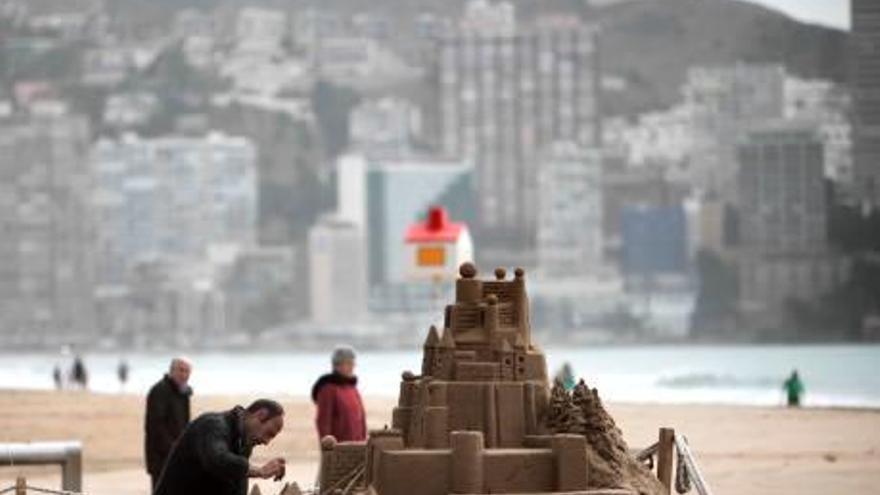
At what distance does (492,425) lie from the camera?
31.3 feet

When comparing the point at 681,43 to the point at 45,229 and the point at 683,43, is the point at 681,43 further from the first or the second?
the point at 45,229

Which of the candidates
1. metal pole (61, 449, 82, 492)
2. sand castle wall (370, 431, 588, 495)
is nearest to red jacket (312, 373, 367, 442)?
metal pole (61, 449, 82, 492)

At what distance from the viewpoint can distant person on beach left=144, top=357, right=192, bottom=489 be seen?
13516mm

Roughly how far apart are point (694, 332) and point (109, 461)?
137 m

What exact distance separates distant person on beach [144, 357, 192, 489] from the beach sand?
1.53 meters

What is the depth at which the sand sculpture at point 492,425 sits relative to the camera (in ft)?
30.7

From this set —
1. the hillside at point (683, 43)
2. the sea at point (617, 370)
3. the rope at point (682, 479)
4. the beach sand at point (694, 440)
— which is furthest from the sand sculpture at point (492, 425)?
the hillside at point (683, 43)

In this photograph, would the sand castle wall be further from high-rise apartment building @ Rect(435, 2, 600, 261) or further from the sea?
high-rise apartment building @ Rect(435, 2, 600, 261)

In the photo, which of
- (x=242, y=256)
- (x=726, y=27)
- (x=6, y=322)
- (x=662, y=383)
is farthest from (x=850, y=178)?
(x=662, y=383)

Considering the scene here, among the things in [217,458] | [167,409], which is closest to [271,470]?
[217,458]

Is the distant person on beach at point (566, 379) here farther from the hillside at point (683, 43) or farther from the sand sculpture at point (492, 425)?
the hillside at point (683, 43)

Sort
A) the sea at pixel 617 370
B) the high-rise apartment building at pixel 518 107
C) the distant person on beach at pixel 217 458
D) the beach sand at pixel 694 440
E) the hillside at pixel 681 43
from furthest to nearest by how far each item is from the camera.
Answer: the hillside at pixel 681 43
the high-rise apartment building at pixel 518 107
the sea at pixel 617 370
the beach sand at pixel 694 440
the distant person on beach at pixel 217 458

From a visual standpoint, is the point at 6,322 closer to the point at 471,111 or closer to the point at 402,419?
the point at 471,111

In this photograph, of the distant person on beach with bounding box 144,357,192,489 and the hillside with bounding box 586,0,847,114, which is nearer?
the distant person on beach with bounding box 144,357,192,489
